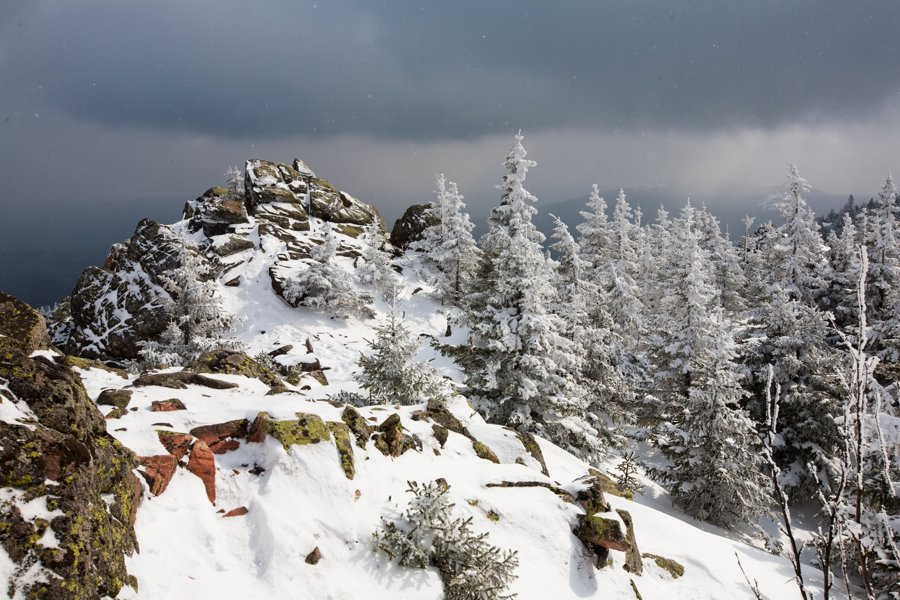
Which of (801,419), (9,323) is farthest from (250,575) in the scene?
(801,419)

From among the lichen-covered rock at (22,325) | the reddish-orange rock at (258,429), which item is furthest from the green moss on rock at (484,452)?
the lichen-covered rock at (22,325)

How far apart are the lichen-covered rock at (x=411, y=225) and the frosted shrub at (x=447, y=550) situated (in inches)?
1616

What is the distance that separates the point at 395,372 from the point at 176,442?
621 cm

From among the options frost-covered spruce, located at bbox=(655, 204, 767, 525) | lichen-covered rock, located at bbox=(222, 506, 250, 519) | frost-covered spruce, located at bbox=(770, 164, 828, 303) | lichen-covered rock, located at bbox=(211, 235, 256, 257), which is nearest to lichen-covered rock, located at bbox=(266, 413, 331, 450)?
lichen-covered rock, located at bbox=(222, 506, 250, 519)

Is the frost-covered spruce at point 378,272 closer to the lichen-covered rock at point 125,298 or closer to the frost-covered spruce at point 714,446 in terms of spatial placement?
the lichen-covered rock at point 125,298

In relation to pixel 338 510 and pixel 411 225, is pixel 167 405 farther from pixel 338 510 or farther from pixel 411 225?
pixel 411 225

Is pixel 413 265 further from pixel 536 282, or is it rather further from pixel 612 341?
pixel 536 282

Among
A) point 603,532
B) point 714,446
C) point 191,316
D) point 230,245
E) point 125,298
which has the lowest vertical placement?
point 125,298

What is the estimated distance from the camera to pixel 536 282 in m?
15.1

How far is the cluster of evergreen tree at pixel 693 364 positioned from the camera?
15094mm

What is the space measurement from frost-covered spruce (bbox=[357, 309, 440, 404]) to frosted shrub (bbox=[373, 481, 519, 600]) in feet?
17.4

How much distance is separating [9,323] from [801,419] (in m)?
26.1

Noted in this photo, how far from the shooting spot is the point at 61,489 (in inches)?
195

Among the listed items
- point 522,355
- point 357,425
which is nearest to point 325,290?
point 522,355
